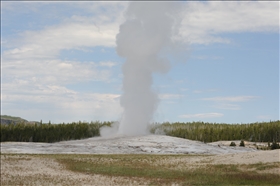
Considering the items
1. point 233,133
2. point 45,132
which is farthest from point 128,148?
point 233,133

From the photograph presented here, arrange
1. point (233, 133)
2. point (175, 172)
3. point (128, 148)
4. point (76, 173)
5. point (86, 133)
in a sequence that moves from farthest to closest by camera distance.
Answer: point (233, 133) < point (86, 133) < point (128, 148) < point (76, 173) < point (175, 172)

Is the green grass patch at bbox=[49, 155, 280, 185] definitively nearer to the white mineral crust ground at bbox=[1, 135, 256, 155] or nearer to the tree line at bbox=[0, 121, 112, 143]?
the white mineral crust ground at bbox=[1, 135, 256, 155]

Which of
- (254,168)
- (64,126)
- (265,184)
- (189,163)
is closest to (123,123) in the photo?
(64,126)

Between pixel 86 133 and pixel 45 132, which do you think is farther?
pixel 86 133

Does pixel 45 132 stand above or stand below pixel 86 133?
above

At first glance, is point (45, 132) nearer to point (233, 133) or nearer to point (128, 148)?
point (128, 148)

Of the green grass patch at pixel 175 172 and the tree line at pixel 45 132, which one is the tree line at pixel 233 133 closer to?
the tree line at pixel 45 132

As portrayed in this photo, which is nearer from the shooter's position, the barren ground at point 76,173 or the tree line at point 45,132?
the barren ground at point 76,173

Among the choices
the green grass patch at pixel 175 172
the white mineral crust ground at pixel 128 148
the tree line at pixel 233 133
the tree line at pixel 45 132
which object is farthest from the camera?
the tree line at pixel 233 133

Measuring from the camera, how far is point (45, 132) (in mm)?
99812

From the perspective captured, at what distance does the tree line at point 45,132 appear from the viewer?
98.8 metres

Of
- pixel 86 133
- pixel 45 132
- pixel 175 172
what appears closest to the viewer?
pixel 175 172

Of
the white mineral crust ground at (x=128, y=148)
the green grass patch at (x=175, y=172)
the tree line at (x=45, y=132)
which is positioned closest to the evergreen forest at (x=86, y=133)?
the tree line at (x=45, y=132)

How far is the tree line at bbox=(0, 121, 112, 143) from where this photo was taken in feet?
324
